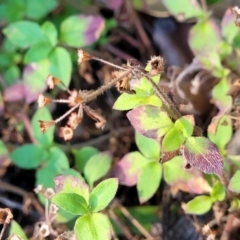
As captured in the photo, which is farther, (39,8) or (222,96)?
(39,8)

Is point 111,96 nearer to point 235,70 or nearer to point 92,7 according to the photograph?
point 92,7

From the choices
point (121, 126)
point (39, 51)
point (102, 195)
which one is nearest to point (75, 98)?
point (102, 195)

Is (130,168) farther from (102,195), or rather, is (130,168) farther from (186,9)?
(186,9)

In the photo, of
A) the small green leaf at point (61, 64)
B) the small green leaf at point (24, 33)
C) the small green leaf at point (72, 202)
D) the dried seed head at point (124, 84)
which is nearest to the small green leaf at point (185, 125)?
the dried seed head at point (124, 84)

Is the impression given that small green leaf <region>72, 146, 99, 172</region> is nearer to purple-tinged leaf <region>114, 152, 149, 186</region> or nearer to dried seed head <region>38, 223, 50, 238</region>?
purple-tinged leaf <region>114, 152, 149, 186</region>

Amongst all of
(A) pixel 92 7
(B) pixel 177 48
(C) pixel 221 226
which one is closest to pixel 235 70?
(B) pixel 177 48

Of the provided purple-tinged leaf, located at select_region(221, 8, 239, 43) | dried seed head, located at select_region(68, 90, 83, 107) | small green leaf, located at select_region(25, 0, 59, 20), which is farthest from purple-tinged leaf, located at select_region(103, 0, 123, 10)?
dried seed head, located at select_region(68, 90, 83, 107)

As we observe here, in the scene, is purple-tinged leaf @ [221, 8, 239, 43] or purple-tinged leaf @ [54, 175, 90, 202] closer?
purple-tinged leaf @ [54, 175, 90, 202]
